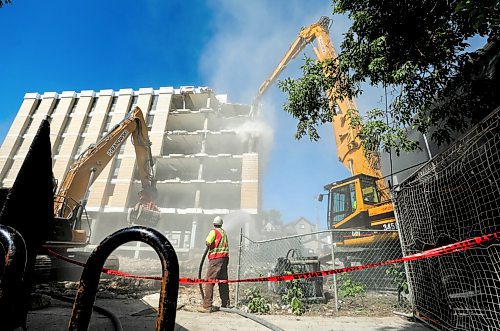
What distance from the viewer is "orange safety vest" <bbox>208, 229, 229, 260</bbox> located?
5.46m

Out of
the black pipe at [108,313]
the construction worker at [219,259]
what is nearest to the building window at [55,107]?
the black pipe at [108,313]

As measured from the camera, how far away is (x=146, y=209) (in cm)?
1071

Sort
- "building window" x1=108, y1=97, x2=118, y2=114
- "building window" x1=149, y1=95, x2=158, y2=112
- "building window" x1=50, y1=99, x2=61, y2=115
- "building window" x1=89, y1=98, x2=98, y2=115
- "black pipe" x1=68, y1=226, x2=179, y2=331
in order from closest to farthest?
"black pipe" x1=68, y1=226, x2=179, y2=331, "building window" x1=149, y1=95, x2=158, y2=112, "building window" x1=108, y1=97, x2=118, y2=114, "building window" x1=89, y1=98, x2=98, y2=115, "building window" x1=50, y1=99, x2=61, y2=115

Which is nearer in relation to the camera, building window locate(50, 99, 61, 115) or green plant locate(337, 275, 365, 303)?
green plant locate(337, 275, 365, 303)

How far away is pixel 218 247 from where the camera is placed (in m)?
5.50

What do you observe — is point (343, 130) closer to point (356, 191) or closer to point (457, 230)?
point (356, 191)

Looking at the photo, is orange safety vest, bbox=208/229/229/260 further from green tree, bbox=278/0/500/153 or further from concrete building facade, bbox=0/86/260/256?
concrete building facade, bbox=0/86/260/256

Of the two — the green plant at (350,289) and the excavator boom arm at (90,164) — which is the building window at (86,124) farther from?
the green plant at (350,289)

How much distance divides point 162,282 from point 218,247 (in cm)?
461

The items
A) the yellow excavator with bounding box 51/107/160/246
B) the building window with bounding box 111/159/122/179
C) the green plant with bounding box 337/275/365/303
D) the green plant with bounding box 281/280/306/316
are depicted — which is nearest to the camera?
the green plant with bounding box 281/280/306/316

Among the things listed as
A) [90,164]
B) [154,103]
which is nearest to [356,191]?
[90,164]

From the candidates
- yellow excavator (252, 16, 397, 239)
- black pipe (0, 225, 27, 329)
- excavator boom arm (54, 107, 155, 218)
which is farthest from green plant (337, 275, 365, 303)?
excavator boom arm (54, 107, 155, 218)

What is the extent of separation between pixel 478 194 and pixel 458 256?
967mm

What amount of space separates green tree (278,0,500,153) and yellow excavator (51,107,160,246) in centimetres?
652
